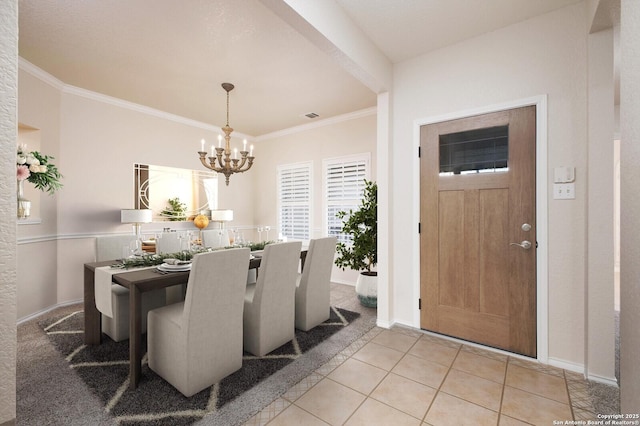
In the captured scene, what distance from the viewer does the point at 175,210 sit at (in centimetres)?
479

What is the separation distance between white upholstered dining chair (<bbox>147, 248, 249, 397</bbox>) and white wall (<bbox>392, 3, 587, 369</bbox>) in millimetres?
1972

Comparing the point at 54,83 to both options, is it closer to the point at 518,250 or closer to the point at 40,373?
the point at 40,373

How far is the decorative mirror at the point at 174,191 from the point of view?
14.5 feet

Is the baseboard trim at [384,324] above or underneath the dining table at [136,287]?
underneath

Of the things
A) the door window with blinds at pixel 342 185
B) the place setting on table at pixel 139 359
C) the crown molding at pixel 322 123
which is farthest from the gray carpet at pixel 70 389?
the crown molding at pixel 322 123

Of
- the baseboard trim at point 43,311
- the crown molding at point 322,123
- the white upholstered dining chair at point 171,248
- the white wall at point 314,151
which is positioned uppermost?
the crown molding at point 322,123

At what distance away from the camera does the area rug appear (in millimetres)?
1718

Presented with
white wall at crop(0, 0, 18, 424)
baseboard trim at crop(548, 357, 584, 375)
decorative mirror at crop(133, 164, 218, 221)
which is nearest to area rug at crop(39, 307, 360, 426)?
white wall at crop(0, 0, 18, 424)

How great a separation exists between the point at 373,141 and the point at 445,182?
1.91 metres

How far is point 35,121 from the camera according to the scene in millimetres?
3264

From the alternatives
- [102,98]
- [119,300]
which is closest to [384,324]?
[119,300]

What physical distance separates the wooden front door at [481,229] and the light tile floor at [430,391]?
0.29 meters

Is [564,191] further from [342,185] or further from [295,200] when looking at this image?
[295,200]

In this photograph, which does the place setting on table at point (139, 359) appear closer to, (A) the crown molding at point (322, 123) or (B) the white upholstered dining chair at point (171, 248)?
(B) the white upholstered dining chair at point (171, 248)
